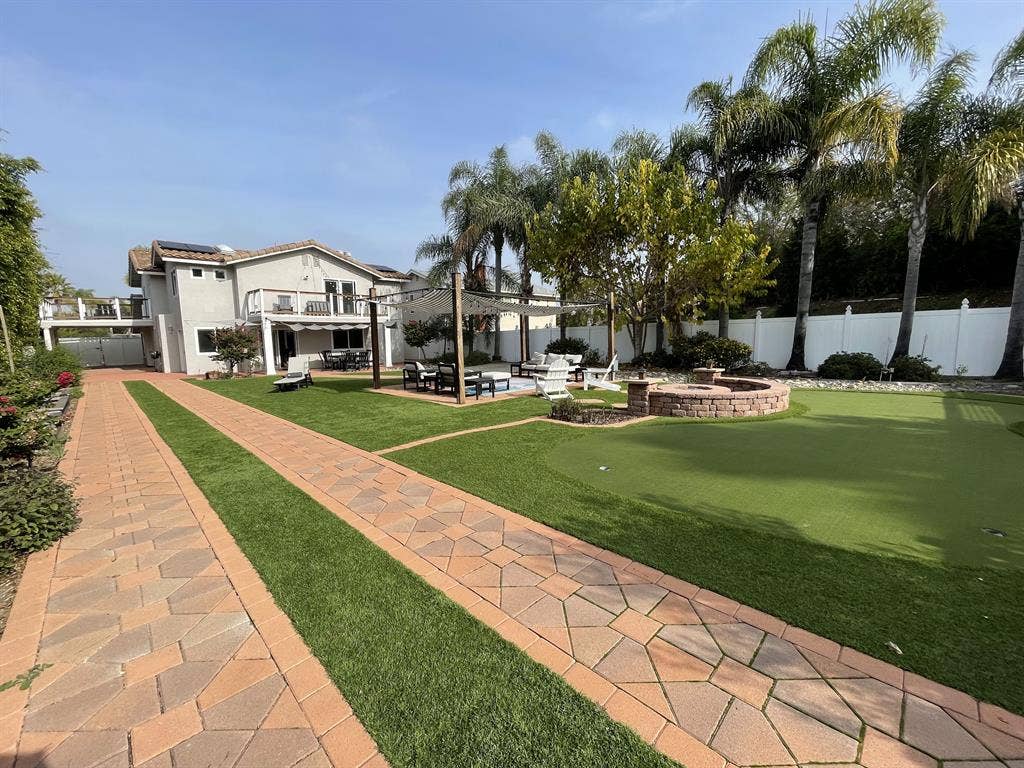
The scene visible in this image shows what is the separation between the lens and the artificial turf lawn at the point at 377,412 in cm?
784

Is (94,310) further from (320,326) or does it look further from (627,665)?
(627,665)

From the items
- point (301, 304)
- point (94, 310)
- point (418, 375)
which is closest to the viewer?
point (418, 375)

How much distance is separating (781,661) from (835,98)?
17.7 m

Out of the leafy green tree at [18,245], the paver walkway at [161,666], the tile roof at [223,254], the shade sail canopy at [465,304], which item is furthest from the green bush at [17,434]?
the tile roof at [223,254]

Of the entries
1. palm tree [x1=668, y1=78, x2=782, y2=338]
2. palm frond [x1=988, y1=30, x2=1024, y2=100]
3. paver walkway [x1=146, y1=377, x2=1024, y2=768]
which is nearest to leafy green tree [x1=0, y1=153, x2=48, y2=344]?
paver walkway [x1=146, y1=377, x2=1024, y2=768]

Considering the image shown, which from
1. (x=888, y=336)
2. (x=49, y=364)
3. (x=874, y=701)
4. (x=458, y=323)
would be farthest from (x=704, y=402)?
(x=49, y=364)

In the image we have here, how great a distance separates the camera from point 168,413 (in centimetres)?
1063

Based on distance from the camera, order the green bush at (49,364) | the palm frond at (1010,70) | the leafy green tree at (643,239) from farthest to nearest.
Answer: the leafy green tree at (643,239) → the green bush at (49,364) → the palm frond at (1010,70)

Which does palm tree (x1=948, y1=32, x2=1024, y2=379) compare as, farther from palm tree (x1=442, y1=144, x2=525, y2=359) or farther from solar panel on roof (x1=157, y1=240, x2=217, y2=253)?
solar panel on roof (x1=157, y1=240, x2=217, y2=253)

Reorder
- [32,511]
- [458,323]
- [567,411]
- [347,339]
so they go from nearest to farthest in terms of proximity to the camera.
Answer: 1. [32,511]
2. [567,411]
3. [458,323]
4. [347,339]

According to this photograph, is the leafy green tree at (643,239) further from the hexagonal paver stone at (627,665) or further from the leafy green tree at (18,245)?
the leafy green tree at (18,245)

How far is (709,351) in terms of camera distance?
16062 mm

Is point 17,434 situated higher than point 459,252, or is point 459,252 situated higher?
point 459,252

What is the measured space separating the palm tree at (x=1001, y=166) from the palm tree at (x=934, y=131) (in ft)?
1.42
